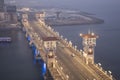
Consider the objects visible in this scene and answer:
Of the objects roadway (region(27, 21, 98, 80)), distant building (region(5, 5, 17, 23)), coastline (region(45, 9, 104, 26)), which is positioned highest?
distant building (region(5, 5, 17, 23))

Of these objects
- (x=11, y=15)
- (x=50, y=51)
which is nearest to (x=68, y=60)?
(x=50, y=51)

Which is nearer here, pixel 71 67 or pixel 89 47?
pixel 71 67

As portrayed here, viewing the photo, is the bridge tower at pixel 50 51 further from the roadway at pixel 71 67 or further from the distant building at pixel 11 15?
the distant building at pixel 11 15

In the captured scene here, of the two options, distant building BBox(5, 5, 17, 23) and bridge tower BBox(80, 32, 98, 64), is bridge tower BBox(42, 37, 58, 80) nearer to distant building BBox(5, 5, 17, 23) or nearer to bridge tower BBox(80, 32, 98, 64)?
Result: bridge tower BBox(80, 32, 98, 64)

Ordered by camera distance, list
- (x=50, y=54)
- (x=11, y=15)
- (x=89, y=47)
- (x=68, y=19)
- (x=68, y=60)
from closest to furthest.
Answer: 1. (x=50, y=54)
2. (x=68, y=60)
3. (x=89, y=47)
4. (x=11, y=15)
5. (x=68, y=19)

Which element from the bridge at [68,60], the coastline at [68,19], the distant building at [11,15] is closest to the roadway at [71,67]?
the bridge at [68,60]

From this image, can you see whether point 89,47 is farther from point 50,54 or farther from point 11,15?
point 11,15

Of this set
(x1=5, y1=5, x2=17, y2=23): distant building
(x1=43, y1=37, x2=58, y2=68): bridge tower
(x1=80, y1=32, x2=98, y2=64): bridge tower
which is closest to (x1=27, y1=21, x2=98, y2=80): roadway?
(x1=43, y1=37, x2=58, y2=68): bridge tower

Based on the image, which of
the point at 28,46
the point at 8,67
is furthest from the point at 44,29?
the point at 8,67

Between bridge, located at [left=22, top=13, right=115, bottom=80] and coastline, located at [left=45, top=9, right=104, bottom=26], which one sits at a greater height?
coastline, located at [left=45, top=9, right=104, bottom=26]

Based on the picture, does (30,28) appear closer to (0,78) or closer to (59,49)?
(59,49)

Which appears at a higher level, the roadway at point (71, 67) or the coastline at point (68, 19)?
the coastline at point (68, 19)
